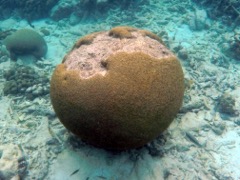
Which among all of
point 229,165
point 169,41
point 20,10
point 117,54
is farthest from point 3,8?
point 229,165

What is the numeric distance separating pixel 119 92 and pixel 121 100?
0.11 meters

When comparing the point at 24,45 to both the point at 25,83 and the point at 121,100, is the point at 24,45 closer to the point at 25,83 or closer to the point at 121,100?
the point at 25,83

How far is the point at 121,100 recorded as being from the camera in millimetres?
3170

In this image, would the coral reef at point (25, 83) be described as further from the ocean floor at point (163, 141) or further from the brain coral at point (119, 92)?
the brain coral at point (119, 92)

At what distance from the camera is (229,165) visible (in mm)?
4039

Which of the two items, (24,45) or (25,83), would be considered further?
(24,45)

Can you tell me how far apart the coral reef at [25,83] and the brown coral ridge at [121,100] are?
2.22 meters

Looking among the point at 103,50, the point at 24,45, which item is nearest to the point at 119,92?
the point at 103,50

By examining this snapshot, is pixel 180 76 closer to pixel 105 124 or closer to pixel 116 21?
pixel 105 124

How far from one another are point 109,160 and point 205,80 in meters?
3.17

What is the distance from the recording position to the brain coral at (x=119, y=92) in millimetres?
3199

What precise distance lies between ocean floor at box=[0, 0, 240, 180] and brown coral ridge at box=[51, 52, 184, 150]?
0.66 meters

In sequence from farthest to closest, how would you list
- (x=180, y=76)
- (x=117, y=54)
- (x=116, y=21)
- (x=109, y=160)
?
(x=116, y=21)
(x=109, y=160)
(x=180, y=76)
(x=117, y=54)

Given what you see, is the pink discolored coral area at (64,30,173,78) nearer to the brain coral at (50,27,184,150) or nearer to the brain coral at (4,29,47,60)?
the brain coral at (50,27,184,150)
